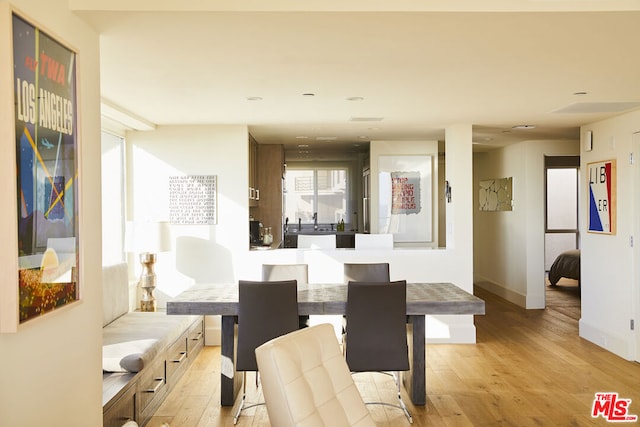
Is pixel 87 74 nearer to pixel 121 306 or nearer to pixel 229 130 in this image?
pixel 121 306

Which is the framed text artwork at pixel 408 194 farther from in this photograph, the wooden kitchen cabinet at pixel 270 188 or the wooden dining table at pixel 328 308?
the wooden dining table at pixel 328 308

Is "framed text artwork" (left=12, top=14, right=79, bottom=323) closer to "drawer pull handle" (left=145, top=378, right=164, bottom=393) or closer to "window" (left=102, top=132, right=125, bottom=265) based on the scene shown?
"drawer pull handle" (left=145, top=378, right=164, bottom=393)

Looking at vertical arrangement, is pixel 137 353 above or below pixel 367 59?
below

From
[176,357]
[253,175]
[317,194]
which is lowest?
[176,357]

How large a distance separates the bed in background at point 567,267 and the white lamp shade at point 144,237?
702 cm

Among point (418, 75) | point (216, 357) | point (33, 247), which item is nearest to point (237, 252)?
point (216, 357)

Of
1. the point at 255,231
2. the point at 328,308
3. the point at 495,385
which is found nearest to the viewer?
the point at 328,308

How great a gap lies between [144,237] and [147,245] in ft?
0.28

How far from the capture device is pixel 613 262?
6016 mm

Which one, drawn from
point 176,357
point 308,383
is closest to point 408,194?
point 176,357

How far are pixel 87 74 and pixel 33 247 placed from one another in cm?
104

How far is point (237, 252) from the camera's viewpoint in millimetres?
6391

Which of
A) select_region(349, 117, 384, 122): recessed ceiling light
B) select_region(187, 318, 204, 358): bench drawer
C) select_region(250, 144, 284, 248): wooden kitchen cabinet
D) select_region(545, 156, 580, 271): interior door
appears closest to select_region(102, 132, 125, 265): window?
select_region(187, 318, 204, 358): bench drawer

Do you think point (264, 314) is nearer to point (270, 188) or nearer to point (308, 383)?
point (308, 383)
